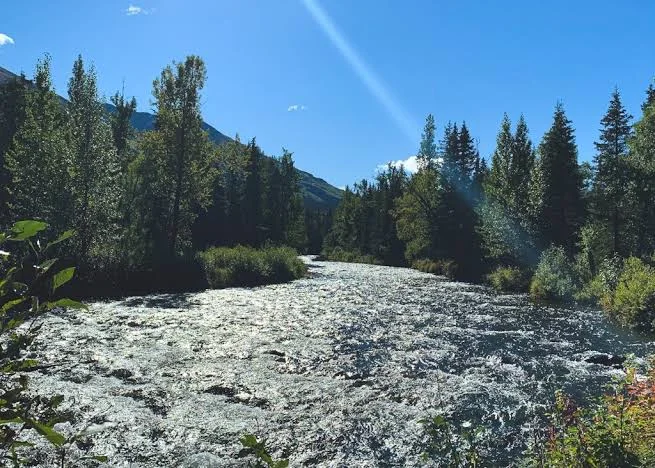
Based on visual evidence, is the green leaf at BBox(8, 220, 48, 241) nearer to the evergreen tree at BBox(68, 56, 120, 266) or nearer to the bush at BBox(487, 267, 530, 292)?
the evergreen tree at BBox(68, 56, 120, 266)

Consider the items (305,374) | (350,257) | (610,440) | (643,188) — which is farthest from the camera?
(350,257)

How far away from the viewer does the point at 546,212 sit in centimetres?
4606

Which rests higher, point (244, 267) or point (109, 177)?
point (109, 177)

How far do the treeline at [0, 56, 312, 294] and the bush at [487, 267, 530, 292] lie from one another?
937 inches

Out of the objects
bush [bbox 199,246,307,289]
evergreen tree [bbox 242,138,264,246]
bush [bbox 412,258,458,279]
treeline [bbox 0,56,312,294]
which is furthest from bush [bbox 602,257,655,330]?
evergreen tree [bbox 242,138,264,246]

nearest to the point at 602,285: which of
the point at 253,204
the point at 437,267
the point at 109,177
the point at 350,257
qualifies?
the point at 437,267

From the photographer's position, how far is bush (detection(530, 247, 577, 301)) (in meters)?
31.7

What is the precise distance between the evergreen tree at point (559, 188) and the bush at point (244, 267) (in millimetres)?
24899

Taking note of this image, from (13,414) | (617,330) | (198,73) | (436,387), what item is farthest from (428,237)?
(13,414)

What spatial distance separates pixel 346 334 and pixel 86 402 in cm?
962

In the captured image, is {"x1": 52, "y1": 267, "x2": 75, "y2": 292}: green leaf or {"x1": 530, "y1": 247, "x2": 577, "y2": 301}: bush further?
{"x1": 530, "y1": 247, "x2": 577, "y2": 301}: bush

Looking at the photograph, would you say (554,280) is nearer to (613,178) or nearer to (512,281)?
(512,281)

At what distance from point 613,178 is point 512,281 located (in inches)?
689

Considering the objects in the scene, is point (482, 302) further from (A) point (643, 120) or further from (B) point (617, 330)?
(A) point (643, 120)
